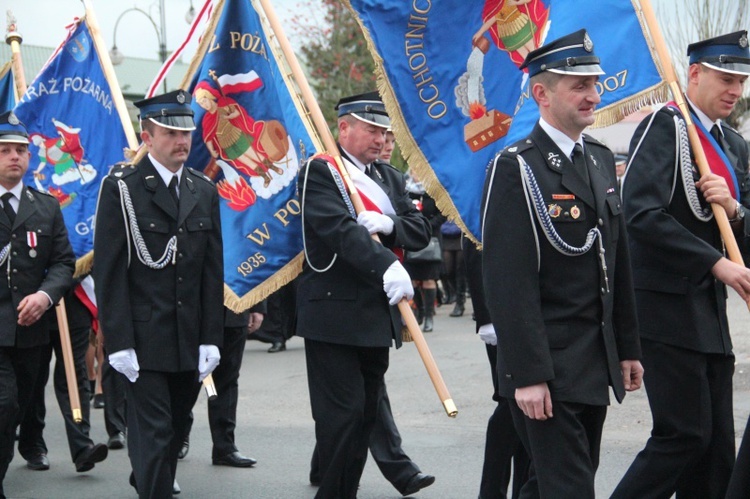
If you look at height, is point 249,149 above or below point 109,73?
below

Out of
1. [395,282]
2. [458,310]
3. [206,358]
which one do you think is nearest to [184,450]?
[206,358]

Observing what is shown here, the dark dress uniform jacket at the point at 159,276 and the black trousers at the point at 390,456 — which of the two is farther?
the black trousers at the point at 390,456

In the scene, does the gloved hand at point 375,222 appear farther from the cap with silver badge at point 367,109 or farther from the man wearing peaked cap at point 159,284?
the man wearing peaked cap at point 159,284

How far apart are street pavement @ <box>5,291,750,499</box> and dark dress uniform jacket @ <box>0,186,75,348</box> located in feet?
3.39

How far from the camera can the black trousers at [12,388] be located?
22.4 ft

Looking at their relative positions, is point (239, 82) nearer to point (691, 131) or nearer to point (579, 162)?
point (691, 131)

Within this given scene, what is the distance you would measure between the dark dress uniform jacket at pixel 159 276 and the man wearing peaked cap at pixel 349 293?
516 mm

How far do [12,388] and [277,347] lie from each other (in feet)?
24.6

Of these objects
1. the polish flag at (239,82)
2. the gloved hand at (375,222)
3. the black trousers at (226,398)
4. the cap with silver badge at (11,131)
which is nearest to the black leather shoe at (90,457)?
the black trousers at (226,398)

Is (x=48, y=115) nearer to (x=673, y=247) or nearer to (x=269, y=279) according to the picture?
(x=269, y=279)

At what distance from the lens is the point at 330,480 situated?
589cm

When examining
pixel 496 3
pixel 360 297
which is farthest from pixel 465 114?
pixel 360 297

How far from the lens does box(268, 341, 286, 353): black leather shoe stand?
14219mm

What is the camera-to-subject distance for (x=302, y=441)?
28.4 feet
